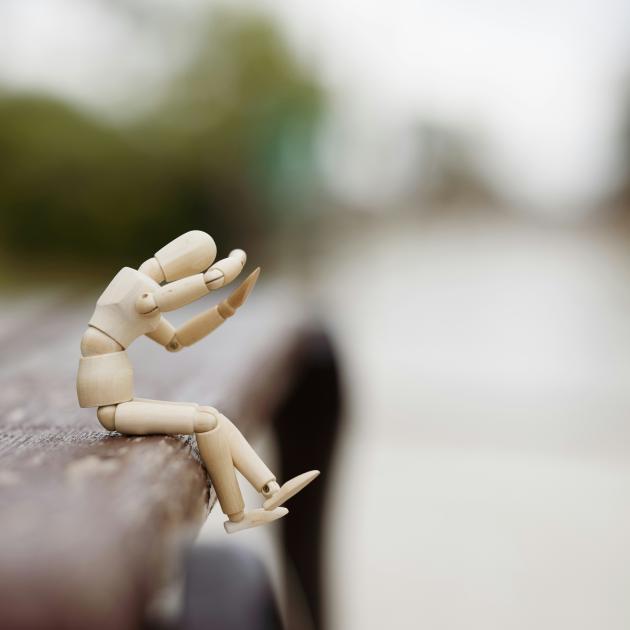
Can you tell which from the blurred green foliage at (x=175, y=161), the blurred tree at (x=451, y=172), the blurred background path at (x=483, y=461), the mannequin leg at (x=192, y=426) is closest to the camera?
the mannequin leg at (x=192, y=426)

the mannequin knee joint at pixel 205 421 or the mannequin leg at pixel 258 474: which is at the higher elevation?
the mannequin knee joint at pixel 205 421

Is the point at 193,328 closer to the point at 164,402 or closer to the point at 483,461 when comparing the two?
the point at 164,402

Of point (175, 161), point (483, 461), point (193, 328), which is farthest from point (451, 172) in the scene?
point (193, 328)

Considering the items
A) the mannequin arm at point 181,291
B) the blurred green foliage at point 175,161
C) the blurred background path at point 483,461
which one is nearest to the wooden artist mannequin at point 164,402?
the mannequin arm at point 181,291

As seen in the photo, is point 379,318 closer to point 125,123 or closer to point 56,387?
point 125,123

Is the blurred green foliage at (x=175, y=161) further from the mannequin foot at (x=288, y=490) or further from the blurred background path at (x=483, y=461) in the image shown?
the mannequin foot at (x=288, y=490)

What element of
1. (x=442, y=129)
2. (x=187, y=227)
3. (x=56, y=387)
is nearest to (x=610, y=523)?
(x=56, y=387)

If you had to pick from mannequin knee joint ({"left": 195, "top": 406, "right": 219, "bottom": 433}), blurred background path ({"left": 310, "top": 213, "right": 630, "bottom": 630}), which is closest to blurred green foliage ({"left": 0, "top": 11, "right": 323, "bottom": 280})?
blurred background path ({"left": 310, "top": 213, "right": 630, "bottom": 630})
